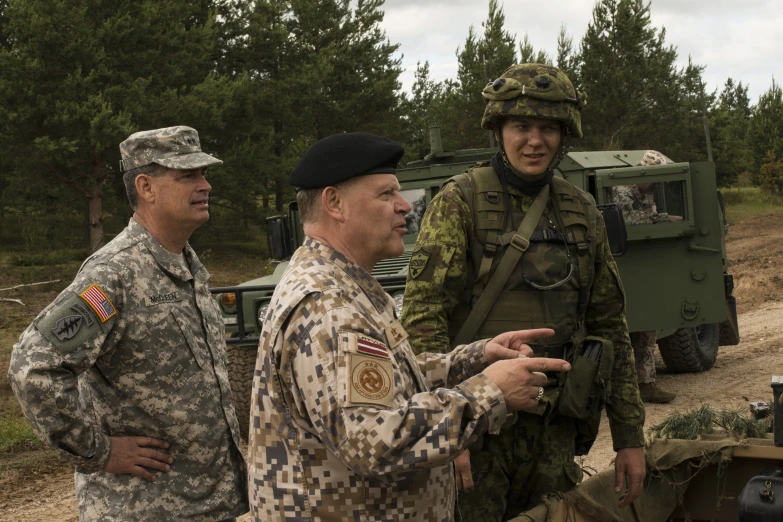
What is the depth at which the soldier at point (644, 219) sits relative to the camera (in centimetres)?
692

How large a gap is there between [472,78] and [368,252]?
2808 centimetres

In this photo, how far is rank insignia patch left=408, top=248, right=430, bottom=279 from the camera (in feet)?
8.98

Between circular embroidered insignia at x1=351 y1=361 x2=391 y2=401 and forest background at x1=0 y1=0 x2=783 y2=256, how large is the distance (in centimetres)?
1468

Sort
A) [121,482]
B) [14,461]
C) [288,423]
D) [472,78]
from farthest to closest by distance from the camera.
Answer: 1. [472,78]
2. [14,461]
3. [121,482]
4. [288,423]

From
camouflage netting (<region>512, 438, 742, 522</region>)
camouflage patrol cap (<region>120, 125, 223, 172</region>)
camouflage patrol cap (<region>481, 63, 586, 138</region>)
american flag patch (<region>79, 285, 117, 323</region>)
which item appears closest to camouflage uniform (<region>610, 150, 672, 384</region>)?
camouflage netting (<region>512, 438, 742, 522</region>)

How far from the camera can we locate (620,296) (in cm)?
299

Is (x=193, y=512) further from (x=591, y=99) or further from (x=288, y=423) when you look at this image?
(x=591, y=99)

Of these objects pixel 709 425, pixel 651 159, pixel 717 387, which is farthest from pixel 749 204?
pixel 709 425

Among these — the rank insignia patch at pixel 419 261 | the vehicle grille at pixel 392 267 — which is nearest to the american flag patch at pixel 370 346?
the rank insignia patch at pixel 419 261

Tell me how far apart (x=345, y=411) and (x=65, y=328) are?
101 cm

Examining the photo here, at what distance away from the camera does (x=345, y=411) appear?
1.70 meters

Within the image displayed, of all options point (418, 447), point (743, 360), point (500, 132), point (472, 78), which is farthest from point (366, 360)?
point (472, 78)

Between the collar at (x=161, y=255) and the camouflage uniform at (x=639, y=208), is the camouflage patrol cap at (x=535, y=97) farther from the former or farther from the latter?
the camouflage uniform at (x=639, y=208)

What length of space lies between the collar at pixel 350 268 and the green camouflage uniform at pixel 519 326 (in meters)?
0.67
